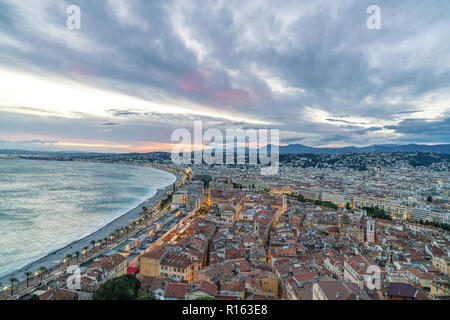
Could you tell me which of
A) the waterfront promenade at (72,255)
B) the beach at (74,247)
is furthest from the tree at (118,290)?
the beach at (74,247)

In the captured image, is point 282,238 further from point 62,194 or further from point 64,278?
point 62,194

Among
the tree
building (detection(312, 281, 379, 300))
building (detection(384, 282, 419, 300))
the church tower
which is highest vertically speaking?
the tree

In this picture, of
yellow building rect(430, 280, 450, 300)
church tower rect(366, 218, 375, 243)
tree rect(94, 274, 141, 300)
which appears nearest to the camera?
tree rect(94, 274, 141, 300)

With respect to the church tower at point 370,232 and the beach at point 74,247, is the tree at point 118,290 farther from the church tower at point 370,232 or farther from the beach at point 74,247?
the church tower at point 370,232

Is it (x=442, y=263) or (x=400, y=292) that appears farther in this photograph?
(x=442, y=263)

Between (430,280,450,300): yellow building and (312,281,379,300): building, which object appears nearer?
(312,281,379,300): building

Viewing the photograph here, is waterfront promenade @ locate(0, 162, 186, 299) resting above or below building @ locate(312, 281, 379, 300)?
below

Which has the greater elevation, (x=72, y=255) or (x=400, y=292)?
(x=400, y=292)

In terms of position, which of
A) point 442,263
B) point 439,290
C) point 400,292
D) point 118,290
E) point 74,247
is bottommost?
point 74,247

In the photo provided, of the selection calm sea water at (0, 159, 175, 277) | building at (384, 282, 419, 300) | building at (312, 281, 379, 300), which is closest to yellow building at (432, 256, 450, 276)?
building at (384, 282, 419, 300)

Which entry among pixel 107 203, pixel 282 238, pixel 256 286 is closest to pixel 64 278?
pixel 256 286

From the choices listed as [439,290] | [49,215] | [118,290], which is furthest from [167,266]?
[49,215]

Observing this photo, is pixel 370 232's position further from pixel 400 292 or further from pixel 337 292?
pixel 337 292

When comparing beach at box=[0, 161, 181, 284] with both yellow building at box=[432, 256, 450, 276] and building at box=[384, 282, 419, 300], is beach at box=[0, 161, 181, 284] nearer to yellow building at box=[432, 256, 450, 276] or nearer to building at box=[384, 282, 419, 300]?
building at box=[384, 282, 419, 300]
